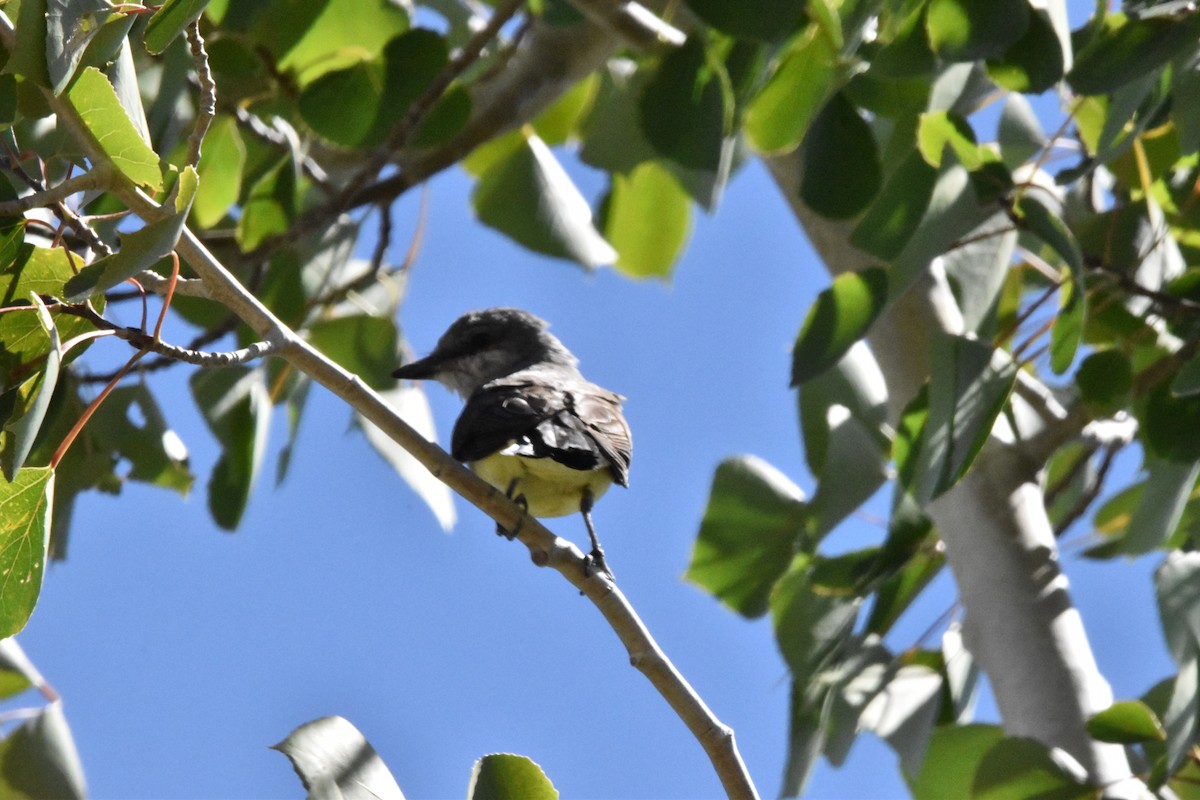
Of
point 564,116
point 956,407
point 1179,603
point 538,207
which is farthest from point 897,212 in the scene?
point 564,116

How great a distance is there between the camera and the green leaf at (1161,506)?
8.07 feet

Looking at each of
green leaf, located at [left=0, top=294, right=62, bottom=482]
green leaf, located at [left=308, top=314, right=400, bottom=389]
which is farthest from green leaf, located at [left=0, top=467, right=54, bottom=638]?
green leaf, located at [left=308, top=314, right=400, bottom=389]

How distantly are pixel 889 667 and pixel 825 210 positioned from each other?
975mm

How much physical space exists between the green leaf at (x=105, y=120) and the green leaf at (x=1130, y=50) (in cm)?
149

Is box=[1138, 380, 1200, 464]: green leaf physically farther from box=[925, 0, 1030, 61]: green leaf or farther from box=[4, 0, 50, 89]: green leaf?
box=[4, 0, 50, 89]: green leaf

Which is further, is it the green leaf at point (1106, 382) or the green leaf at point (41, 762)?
the green leaf at point (1106, 382)

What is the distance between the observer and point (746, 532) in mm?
2930

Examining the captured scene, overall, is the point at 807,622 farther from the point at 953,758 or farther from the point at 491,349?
the point at 491,349

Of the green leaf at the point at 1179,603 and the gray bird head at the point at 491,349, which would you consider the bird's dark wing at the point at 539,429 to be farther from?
the green leaf at the point at 1179,603

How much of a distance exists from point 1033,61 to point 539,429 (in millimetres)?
1050

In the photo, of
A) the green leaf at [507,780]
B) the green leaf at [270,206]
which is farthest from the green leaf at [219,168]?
the green leaf at [507,780]

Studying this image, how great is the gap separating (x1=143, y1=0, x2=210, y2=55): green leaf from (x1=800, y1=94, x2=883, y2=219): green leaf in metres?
1.45

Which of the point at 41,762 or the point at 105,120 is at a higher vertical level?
the point at 105,120

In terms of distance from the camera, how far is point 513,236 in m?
3.27
